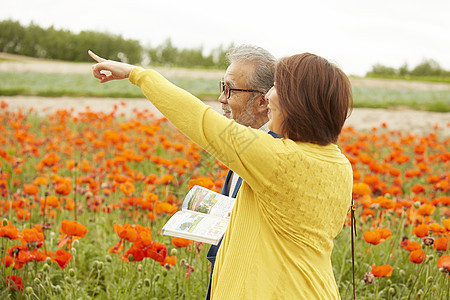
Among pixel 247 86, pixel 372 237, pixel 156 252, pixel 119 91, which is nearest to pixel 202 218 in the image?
pixel 156 252

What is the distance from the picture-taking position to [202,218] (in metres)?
1.49

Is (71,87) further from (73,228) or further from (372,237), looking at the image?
(372,237)

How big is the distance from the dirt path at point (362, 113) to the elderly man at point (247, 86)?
8.60 m

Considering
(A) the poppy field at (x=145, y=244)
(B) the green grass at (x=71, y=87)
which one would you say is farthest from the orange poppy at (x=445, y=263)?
(B) the green grass at (x=71, y=87)

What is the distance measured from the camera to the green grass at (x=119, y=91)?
46.6 feet

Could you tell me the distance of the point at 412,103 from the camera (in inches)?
606

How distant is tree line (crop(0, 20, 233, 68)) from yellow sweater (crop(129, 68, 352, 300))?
3890 cm

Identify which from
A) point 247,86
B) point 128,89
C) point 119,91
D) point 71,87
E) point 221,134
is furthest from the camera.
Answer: point 71,87

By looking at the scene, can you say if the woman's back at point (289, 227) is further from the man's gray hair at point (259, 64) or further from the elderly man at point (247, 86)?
the man's gray hair at point (259, 64)

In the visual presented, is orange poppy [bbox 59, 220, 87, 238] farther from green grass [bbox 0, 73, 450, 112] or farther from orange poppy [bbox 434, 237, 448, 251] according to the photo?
green grass [bbox 0, 73, 450, 112]

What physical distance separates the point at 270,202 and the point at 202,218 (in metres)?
0.38

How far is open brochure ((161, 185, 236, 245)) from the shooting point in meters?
1.33

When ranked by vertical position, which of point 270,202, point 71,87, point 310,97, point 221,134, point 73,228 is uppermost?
point 310,97

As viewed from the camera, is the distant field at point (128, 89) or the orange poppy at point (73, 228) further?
the distant field at point (128, 89)
